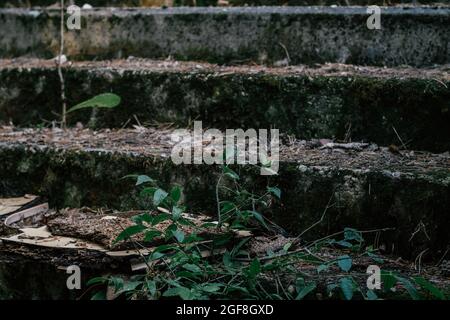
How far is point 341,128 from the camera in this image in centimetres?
289

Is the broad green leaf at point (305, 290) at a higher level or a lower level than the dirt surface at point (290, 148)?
lower

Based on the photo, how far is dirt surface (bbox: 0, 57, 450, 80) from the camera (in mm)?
2986

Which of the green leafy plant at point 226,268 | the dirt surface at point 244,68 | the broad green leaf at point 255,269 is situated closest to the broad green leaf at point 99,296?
the green leafy plant at point 226,268

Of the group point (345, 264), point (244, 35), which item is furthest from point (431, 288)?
point (244, 35)

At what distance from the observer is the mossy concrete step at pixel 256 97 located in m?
2.77

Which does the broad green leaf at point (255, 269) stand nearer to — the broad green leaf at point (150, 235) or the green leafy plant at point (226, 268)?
the green leafy plant at point (226, 268)

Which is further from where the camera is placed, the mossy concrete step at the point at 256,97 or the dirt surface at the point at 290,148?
the mossy concrete step at the point at 256,97

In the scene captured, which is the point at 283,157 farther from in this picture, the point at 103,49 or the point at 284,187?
the point at 103,49

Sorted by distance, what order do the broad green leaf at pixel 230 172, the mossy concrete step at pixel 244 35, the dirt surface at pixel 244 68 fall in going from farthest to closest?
the mossy concrete step at pixel 244 35
the dirt surface at pixel 244 68
the broad green leaf at pixel 230 172

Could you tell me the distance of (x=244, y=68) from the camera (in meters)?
3.36

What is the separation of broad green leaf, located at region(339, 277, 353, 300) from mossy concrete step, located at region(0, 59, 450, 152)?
1.06 metres
